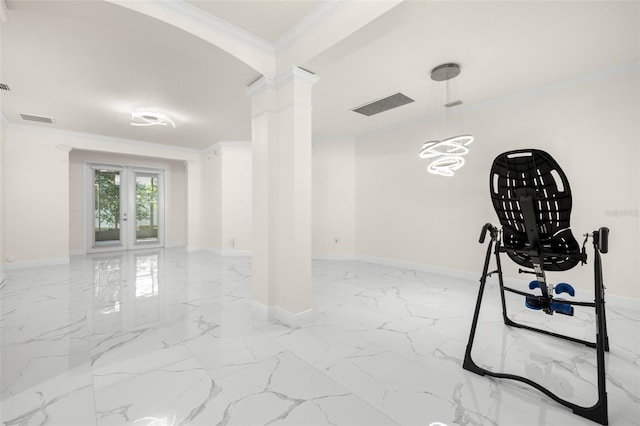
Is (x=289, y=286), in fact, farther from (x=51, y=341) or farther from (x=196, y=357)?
(x=51, y=341)

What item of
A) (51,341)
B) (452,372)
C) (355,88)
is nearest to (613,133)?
(355,88)

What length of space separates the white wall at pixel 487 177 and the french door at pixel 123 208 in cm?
600

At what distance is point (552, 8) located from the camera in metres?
2.33

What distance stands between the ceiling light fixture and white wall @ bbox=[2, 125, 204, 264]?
686 cm

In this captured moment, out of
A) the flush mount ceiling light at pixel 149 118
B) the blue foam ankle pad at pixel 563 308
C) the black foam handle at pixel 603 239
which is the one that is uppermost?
the flush mount ceiling light at pixel 149 118

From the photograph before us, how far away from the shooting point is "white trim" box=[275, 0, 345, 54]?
229cm

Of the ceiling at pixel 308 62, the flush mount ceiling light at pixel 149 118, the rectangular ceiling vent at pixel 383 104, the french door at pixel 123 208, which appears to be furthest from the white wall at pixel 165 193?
the rectangular ceiling vent at pixel 383 104

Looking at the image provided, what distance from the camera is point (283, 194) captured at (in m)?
2.81

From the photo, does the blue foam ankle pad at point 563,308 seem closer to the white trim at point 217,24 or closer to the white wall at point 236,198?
the white trim at point 217,24

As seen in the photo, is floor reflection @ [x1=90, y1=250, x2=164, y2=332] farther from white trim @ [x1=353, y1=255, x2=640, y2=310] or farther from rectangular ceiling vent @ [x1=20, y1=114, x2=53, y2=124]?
white trim @ [x1=353, y1=255, x2=640, y2=310]

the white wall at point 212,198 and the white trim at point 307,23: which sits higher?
the white trim at point 307,23

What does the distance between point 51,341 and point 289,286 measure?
6.78ft

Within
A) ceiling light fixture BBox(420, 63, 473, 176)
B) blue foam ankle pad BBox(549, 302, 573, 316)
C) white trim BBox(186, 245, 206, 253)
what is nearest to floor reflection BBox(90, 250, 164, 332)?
white trim BBox(186, 245, 206, 253)

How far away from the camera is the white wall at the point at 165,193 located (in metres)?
6.88
